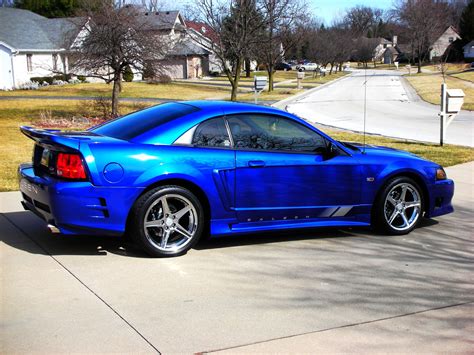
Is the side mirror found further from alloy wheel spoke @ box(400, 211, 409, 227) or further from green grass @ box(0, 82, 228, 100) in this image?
green grass @ box(0, 82, 228, 100)

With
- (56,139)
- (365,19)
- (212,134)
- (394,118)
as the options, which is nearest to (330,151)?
(212,134)

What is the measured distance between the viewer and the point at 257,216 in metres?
6.18

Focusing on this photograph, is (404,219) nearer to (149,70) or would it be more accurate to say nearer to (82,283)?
(82,283)

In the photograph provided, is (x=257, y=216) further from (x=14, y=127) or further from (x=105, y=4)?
(x=105, y=4)

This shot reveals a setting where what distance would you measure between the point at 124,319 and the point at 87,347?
49 centimetres

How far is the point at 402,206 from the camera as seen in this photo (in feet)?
22.9

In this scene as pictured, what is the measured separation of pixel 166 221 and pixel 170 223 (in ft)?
0.15

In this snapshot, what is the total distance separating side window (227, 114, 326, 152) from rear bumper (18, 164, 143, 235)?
50.1 inches

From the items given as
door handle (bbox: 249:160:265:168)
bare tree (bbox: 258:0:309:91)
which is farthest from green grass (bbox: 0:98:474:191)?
bare tree (bbox: 258:0:309:91)

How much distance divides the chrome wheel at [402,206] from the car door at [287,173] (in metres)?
0.52

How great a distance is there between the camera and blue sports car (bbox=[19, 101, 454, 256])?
5500 mm

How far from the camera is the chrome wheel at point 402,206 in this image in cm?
691

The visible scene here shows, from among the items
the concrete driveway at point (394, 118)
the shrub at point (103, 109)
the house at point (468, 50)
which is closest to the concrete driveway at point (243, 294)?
the concrete driveway at point (394, 118)

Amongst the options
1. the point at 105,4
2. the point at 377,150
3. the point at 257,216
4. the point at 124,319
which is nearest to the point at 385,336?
the point at 124,319
